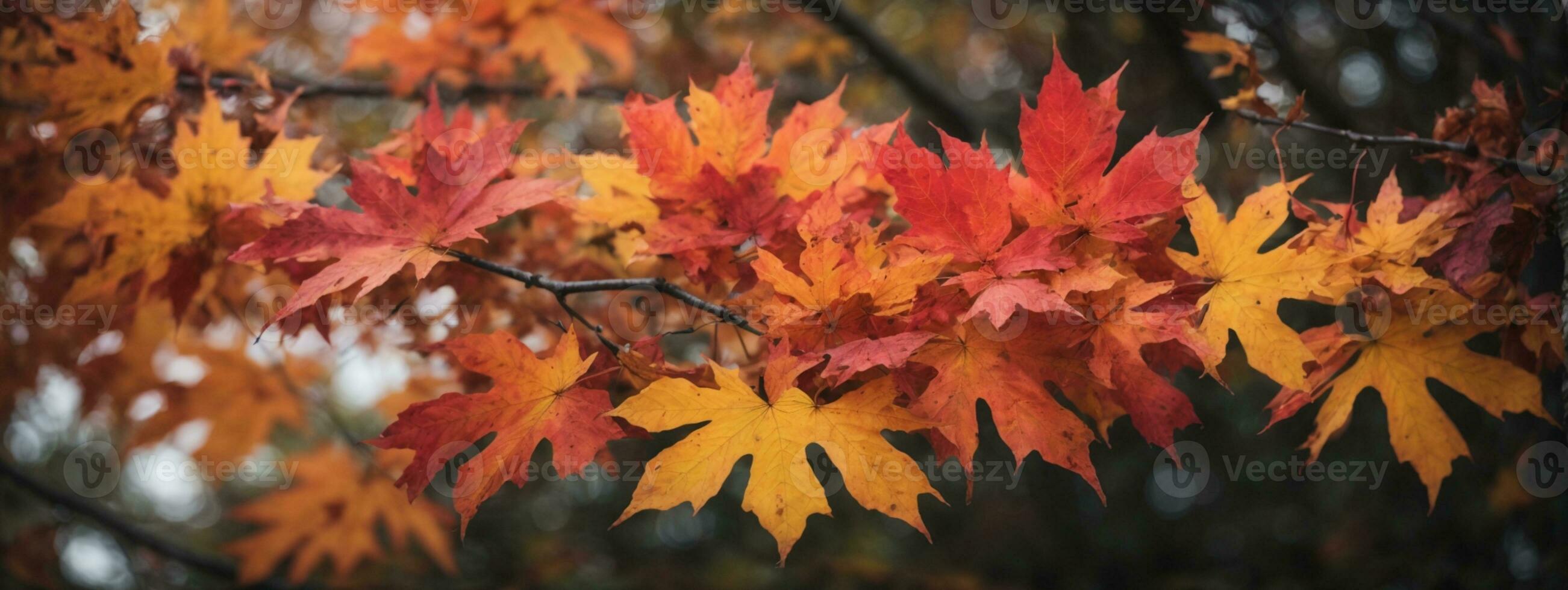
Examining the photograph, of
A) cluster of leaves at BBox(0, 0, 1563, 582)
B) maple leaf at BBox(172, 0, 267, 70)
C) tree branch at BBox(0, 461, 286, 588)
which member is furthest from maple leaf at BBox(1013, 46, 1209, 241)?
tree branch at BBox(0, 461, 286, 588)

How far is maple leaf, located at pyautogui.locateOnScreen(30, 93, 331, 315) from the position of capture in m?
1.39

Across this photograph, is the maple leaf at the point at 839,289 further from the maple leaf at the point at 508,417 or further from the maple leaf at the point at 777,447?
the maple leaf at the point at 508,417

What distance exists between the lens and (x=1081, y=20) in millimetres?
2781

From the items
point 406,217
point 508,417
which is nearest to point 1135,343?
point 508,417

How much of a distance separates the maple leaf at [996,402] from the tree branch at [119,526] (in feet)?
9.46

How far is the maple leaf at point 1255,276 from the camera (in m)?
1.01

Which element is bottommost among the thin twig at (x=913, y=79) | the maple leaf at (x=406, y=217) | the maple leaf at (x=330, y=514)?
the maple leaf at (x=330, y=514)

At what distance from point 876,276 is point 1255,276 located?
499 millimetres

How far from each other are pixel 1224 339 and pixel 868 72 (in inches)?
103

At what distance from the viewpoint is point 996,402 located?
3.34 ft

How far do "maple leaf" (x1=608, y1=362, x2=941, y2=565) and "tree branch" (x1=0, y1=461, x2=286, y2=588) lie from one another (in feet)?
8.50

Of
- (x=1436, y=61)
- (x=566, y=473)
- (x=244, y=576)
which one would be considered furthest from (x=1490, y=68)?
(x=244, y=576)

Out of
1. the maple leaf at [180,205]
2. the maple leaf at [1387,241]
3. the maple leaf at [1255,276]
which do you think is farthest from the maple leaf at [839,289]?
the maple leaf at [180,205]

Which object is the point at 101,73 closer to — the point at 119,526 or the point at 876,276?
the point at 876,276
